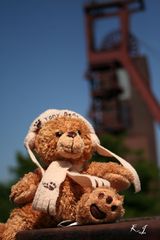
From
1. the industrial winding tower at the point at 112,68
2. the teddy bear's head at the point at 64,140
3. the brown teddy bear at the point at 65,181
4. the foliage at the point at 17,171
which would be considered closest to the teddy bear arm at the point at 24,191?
the brown teddy bear at the point at 65,181

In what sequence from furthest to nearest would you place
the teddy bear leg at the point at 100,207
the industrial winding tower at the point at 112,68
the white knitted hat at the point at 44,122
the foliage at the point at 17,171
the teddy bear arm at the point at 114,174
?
the industrial winding tower at the point at 112,68 → the foliage at the point at 17,171 → the white knitted hat at the point at 44,122 → the teddy bear arm at the point at 114,174 → the teddy bear leg at the point at 100,207

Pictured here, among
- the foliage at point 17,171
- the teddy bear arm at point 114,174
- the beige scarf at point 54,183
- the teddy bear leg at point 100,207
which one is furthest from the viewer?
the foliage at point 17,171

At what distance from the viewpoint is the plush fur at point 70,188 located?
3.52ft

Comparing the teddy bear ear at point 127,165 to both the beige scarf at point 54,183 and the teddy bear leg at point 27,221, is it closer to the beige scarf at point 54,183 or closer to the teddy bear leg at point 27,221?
the beige scarf at point 54,183

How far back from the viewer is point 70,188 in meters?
1.27

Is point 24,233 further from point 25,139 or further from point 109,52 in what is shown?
point 109,52

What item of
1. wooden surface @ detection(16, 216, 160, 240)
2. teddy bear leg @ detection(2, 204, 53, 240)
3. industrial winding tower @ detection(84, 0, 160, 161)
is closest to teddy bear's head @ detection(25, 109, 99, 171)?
teddy bear leg @ detection(2, 204, 53, 240)

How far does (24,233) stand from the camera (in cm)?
103

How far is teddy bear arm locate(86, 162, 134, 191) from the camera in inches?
50.4

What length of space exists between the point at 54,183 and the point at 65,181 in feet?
0.20

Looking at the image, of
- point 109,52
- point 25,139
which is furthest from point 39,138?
point 109,52

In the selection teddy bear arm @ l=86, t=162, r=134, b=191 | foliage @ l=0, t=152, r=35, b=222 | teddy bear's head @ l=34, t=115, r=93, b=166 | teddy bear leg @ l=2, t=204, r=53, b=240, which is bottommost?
foliage @ l=0, t=152, r=35, b=222
